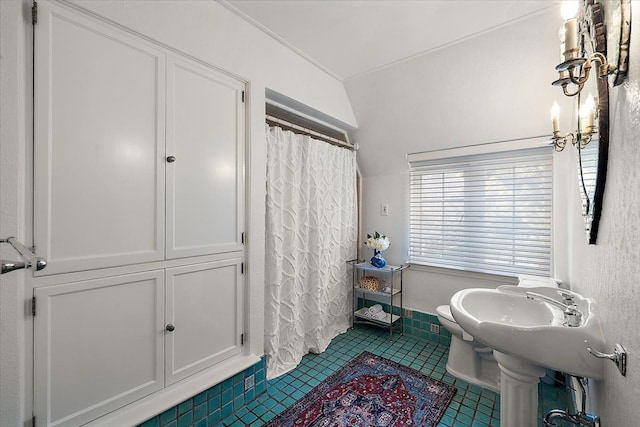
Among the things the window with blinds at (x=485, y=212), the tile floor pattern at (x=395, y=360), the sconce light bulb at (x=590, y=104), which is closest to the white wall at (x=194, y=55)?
the tile floor pattern at (x=395, y=360)

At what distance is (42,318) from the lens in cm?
115

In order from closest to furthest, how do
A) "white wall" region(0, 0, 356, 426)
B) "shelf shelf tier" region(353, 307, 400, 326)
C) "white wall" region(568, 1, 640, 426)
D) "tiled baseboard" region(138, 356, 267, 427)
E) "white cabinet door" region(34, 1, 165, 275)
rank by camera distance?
1. "white wall" region(568, 1, 640, 426)
2. "white wall" region(0, 0, 356, 426)
3. "white cabinet door" region(34, 1, 165, 275)
4. "tiled baseboard" region(138, 356, 267, 427)
5. "shelf shelf tier" region(353, 307, 400, 326)

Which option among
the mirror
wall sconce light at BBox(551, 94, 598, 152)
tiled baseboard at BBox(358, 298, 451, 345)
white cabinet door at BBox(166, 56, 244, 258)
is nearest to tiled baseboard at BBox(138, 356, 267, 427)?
white cabinet door at BBox(166, 56, 244, 258)

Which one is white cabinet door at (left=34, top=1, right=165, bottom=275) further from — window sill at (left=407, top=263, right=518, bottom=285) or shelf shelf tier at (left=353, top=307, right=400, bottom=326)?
window sill at (left=407, top=263, right=518, bottom=285)

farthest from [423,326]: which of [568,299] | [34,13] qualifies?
→ [34,13]

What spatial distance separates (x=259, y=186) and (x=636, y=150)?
68.9 inches

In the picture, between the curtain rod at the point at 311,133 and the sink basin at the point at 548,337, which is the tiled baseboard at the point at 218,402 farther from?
the curtain rod at the point at 311,133

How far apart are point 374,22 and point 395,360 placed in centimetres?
256

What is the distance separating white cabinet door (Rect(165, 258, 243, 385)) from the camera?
1.55m

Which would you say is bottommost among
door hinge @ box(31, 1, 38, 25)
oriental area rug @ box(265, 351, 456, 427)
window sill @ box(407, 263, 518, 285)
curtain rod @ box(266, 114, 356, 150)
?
oriental area rug @ box(265, 351, 456, 427)

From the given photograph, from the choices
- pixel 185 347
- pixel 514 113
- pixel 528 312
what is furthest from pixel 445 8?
pixel 185 347

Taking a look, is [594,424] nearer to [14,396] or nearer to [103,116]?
[14,396]

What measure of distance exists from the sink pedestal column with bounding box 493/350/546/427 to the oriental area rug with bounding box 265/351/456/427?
0.58m

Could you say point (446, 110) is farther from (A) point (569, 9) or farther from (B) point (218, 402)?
(B) point (218, 402)
